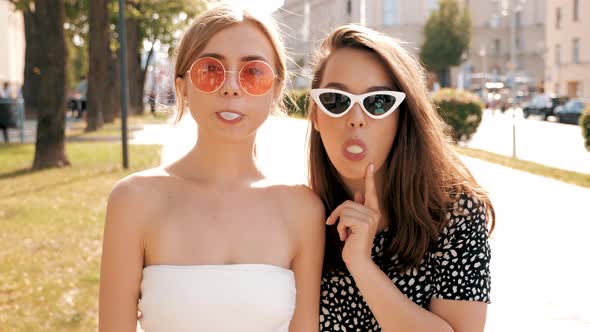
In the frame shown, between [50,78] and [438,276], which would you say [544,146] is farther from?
[438,276]

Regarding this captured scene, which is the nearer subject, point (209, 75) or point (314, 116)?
point (209, 75)

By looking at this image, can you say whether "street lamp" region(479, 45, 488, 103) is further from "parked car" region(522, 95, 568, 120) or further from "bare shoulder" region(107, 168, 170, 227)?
"bare shoulder" region(107, 168, 170, 227)

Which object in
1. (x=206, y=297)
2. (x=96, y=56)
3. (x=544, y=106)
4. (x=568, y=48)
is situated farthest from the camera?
(x=568, y=48)

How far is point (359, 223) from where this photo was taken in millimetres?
2725

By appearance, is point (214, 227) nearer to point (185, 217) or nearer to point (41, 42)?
point (185, 217)

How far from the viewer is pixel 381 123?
2.88 meters

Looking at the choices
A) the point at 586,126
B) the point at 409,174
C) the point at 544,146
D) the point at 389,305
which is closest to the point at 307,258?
the point at 389,305

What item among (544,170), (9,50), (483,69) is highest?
(9,50)

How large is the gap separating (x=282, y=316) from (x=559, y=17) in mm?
70594

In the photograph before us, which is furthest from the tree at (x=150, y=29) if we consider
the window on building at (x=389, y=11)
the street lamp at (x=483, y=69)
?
the window on building at (x=389, y=11)

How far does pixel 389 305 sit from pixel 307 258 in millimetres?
287

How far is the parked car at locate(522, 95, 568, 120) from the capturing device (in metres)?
49.1

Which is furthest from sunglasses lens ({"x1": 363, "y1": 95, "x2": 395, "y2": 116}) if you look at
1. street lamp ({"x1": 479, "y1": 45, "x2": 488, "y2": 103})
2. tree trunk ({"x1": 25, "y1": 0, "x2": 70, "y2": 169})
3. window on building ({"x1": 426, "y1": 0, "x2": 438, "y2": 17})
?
window on building ({"x1": 426, "y1": 0, "x2": 438, "y2": 17})

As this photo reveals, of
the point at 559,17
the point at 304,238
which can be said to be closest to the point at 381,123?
the point at 304,238
